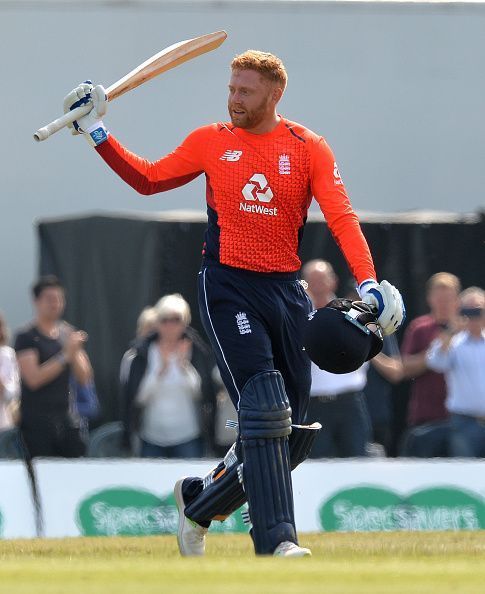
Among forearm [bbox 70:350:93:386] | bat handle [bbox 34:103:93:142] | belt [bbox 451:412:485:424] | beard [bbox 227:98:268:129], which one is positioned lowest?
belt [bbox 451:412:485:424]

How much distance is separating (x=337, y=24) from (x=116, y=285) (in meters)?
2.80

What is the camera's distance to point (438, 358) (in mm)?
11680

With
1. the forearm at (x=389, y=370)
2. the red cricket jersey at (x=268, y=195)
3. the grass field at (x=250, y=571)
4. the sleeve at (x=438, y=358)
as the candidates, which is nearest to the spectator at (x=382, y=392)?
the forearm at (x=389, y=370)

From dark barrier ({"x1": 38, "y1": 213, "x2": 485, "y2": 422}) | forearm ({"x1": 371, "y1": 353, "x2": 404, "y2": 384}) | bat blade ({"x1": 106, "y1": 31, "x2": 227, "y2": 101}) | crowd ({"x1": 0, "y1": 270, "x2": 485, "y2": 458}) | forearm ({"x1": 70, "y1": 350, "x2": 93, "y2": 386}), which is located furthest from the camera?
dark barrier ({"x1": 38, "y1": 213, "x2": 485, "y2": 422})

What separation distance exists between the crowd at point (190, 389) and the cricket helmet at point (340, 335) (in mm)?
4346

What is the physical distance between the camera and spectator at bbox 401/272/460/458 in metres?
11.7

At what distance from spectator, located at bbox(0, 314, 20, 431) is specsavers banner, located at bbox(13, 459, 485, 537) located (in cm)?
75

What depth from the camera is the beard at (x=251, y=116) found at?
7.16 metres

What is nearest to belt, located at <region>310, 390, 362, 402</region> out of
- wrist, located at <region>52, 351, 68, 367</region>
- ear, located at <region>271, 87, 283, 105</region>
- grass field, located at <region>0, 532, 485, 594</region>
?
wrist, located at <region>52, 351, 68, 367</region>

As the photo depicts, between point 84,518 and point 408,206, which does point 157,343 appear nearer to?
point 84,518

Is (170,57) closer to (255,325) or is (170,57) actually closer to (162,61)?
(162,61)

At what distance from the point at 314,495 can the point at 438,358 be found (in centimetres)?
169

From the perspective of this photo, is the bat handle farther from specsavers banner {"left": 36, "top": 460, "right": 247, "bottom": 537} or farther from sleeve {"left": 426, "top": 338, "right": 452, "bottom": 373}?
sleeve {"left": 426, "top": 338, "right": 452, "bottom": 373}

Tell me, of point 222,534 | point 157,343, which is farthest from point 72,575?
point 157,343
